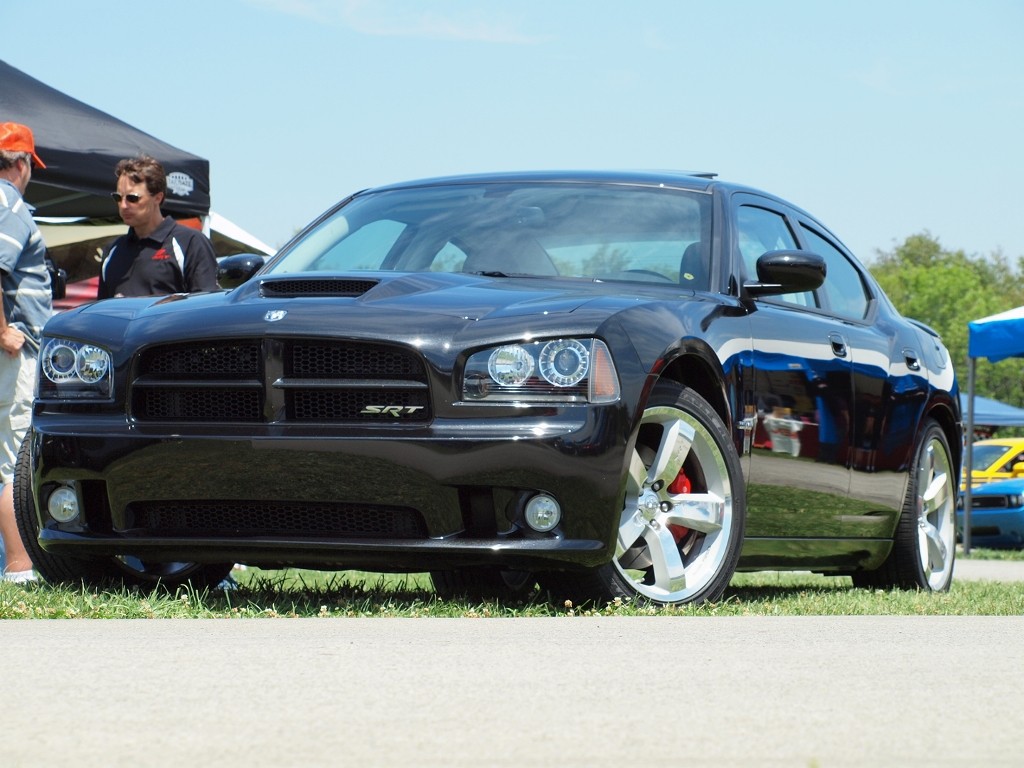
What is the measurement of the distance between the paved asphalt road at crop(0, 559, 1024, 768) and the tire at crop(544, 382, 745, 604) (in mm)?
621

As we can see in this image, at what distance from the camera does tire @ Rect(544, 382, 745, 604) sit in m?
5.19

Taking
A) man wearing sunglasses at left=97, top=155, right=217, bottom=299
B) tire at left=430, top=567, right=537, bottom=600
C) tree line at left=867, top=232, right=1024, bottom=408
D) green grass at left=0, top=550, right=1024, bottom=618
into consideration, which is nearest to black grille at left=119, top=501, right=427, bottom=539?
green grass at left=0, top=550, right=1024, bottom=618

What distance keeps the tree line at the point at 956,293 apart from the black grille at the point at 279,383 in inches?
3138

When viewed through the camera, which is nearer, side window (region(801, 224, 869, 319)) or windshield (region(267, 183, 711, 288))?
windshield (region(267, 183, 711, 288))

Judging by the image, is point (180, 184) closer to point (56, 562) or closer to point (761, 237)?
point (761, 237)

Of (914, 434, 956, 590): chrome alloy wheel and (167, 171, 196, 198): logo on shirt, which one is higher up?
(167, 171, 196, 198): logo on shirt

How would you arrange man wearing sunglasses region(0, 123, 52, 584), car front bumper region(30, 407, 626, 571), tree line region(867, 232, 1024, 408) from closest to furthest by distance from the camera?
car front bumper region(30, 407, 626, 571)
man wearing sunglasses region(0, 123, 52, 584)
tree line region(867, 232, 1024, 408)

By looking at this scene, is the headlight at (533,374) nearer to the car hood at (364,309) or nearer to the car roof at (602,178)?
the car hood at (364,309)

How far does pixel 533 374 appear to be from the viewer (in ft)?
16.1

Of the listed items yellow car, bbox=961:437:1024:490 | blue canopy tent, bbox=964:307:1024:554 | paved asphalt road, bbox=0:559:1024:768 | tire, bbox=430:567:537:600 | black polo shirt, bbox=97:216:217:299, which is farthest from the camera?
yellow car, bbox=961:437:1024:490

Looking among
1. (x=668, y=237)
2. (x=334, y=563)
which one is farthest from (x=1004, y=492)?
(x=334, y=563)

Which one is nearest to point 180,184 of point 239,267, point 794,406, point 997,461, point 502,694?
point 239,267

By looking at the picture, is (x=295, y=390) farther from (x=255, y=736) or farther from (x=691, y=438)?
(x=255, y=736)

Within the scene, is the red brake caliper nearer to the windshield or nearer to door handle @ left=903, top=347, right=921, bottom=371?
the windshield
